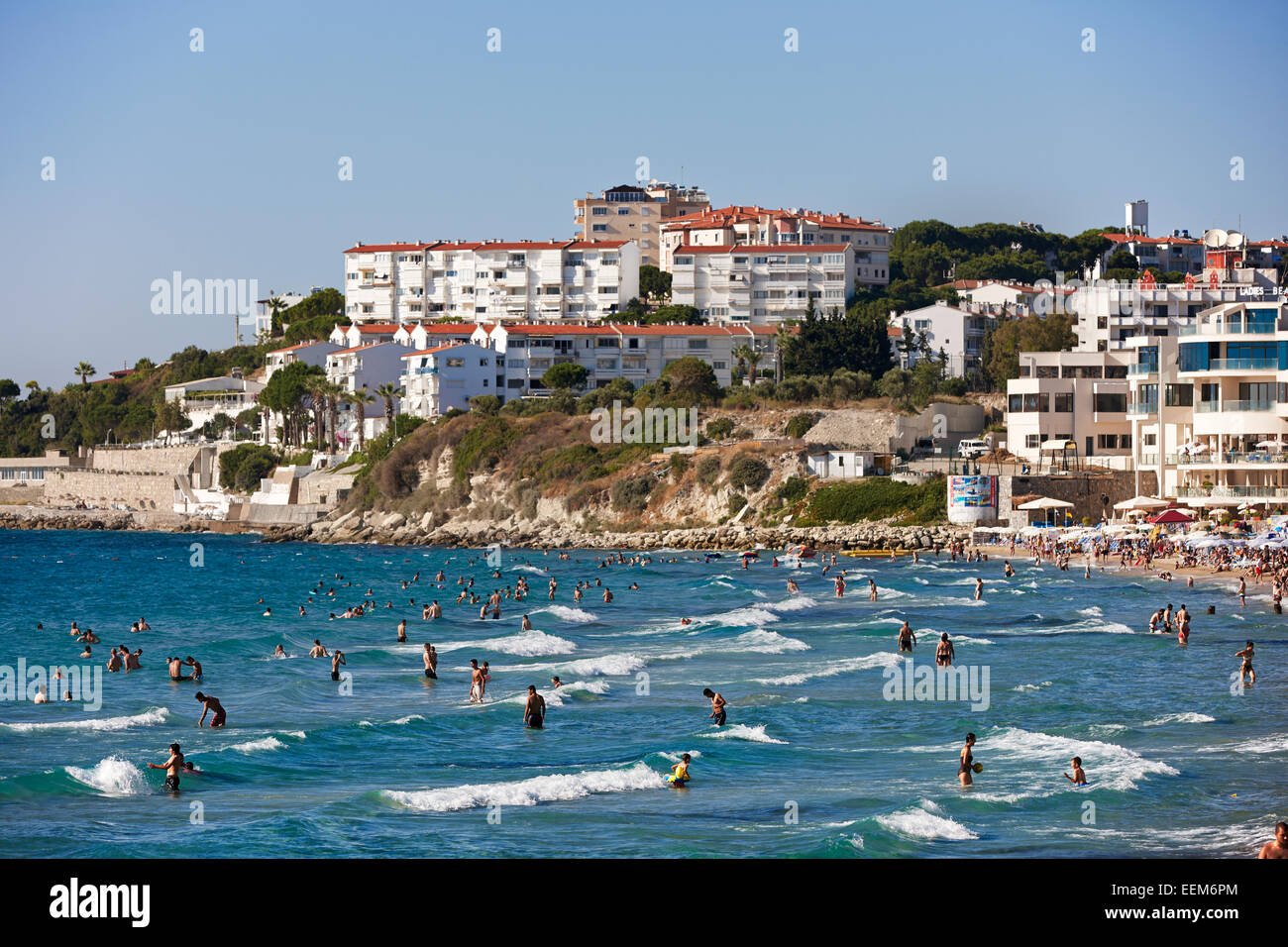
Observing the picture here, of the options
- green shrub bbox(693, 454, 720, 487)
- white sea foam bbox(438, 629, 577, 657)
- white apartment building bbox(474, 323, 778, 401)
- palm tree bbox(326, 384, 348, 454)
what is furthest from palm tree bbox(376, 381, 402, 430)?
white sea foam bbox(438, 629, 577, 657)

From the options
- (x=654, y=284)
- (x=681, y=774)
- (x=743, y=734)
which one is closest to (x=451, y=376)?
(x=654, y=284)

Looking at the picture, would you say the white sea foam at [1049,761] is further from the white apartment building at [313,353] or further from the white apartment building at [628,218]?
the white apartment building at [628,218]

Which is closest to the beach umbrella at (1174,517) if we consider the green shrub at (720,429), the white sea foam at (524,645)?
the white sea foam at (524,645)

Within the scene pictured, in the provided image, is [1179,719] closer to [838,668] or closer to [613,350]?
Result: [838,668]

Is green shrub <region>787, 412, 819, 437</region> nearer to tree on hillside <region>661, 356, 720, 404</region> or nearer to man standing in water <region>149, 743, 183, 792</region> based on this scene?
tree on hillside <region>661, 356, 720, 404</region>

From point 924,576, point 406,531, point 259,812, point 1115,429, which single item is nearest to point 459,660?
point 259,812
